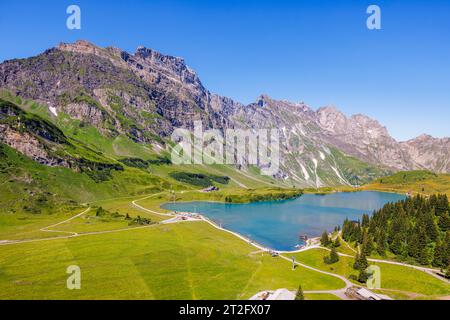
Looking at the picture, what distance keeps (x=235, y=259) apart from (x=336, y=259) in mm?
34259

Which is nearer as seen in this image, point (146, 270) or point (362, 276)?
point (362, 276)

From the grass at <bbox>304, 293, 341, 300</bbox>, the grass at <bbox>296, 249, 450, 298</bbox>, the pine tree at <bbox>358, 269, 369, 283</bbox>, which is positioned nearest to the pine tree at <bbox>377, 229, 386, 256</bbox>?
the grass at <bbox>296, 249, 450, 298</bbox>

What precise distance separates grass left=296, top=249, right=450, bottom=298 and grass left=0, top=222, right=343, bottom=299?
1049 cm

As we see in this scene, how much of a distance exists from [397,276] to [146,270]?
73.7 m

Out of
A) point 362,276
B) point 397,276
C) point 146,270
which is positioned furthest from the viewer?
point 397,276

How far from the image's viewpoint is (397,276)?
10175 cm

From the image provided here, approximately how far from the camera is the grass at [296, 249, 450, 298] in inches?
3600

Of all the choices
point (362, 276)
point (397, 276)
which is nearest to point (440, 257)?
point (397, 276)

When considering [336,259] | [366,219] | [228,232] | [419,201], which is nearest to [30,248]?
[228,232]

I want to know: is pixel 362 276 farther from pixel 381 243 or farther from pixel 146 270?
pixel 146 270

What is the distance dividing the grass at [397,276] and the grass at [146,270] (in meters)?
10.5

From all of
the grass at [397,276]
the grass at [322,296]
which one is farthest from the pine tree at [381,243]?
the grass at [322,296]

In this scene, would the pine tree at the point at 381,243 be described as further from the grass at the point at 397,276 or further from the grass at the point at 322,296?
the grass at the point at 322,296

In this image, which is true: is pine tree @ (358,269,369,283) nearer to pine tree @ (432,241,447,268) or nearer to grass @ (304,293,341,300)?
grass @ (304,293,341,300)
